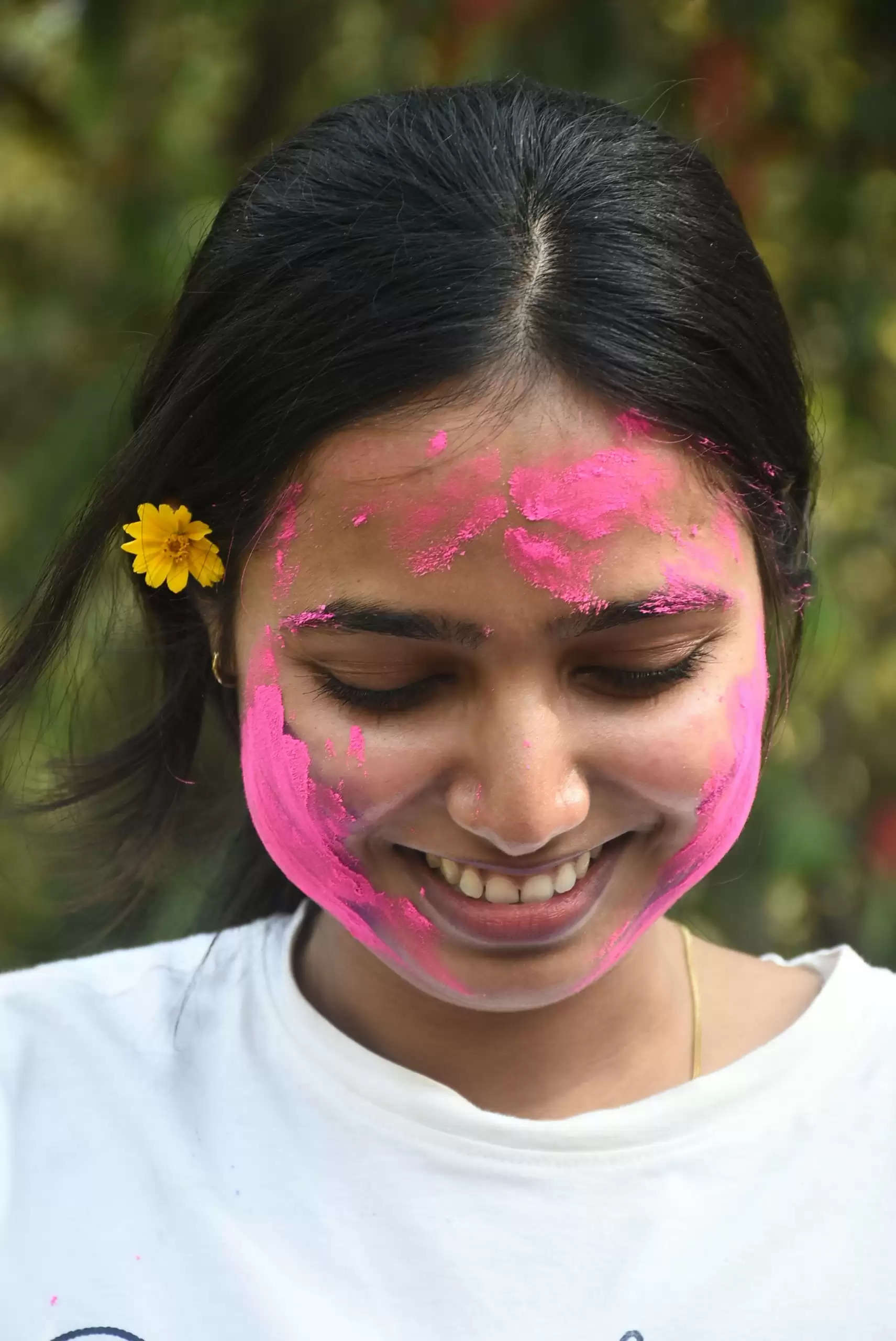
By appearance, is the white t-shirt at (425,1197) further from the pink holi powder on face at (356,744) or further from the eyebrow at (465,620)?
the eyebrow at (465,620)

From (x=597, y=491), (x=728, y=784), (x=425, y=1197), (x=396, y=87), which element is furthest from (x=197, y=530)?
(x=396, y=87)

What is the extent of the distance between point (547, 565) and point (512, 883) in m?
0.28

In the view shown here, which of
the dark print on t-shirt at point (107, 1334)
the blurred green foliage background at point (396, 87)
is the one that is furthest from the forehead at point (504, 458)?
the blurred green foliage background at point (396, 87)

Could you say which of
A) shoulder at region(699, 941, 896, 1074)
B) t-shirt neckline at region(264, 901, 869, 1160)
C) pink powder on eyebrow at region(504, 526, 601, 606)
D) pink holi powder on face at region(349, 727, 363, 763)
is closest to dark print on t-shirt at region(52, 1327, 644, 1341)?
t-shirt neckline at region(264, 901, 869, 1160)

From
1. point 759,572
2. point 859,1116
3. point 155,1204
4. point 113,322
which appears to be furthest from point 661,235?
point 113,322

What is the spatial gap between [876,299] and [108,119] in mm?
1383

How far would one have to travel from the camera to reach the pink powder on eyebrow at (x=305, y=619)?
1232mm

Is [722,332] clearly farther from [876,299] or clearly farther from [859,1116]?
[876,299]

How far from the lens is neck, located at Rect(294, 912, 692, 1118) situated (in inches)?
56.3

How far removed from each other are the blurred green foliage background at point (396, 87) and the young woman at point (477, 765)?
70 cm

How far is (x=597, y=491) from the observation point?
119cm

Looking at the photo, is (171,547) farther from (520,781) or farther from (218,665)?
(520,781)

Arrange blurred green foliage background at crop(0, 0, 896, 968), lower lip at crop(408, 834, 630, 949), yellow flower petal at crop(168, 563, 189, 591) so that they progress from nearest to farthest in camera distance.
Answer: lower lip at crop(408, 834, 630, 949) < yellow flower petal at crop(168, 563, 189, 591) < blurred green foliage background at crop(0, 0, 896, 968)

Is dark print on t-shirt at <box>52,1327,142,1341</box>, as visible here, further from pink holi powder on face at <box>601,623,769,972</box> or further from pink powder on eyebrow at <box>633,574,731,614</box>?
pink powder on eyebrow at <box>633,574,731,614</box>
